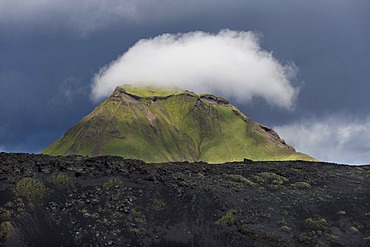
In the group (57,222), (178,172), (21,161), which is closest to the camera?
(57,222)

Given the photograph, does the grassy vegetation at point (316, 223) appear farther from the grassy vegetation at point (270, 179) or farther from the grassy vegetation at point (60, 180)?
the grassy vegetation at point (60, 180)

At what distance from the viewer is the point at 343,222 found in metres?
41.2

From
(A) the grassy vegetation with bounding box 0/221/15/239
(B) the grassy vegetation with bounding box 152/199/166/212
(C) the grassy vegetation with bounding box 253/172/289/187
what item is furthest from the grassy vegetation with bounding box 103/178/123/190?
(C) the grassy vegetation with bounding box 253/172/289/187

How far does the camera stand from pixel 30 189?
1455 inches

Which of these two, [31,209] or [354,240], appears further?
[354,240]

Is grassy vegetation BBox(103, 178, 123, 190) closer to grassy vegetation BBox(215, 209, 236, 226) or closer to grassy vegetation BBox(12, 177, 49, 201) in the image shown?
grassy vegetation BBox(12, 177, 49, 201)

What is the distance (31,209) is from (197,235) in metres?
14.0

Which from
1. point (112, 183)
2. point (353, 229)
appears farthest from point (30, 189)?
point (353, 229)

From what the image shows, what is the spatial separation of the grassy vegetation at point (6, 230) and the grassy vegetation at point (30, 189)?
4.40 m

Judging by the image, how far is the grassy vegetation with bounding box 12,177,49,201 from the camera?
3628 centimetres

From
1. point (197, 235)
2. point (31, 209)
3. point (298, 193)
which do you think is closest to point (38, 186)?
point (31, 209)

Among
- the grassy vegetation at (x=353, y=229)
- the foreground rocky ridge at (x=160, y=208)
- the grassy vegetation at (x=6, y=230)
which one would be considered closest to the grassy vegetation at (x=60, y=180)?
the foreground rocky ridge at (x=160, y=208)

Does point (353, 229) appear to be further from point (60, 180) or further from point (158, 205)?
point (60, 180)

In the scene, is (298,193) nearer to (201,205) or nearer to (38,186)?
(201,205)
